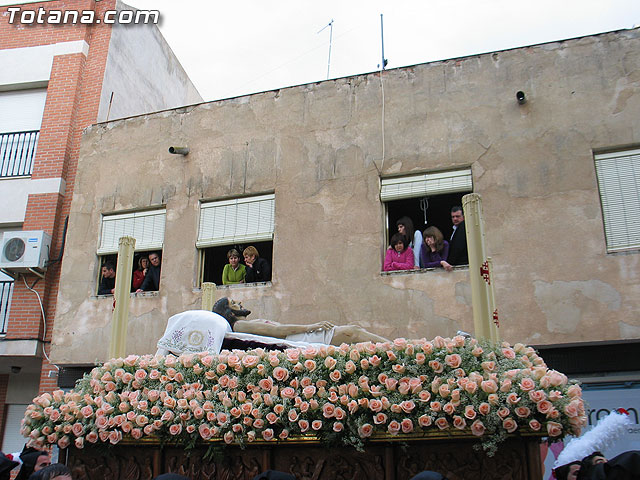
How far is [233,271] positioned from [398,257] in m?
2.85

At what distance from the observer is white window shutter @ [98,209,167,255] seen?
39.2ft

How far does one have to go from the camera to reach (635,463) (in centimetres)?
382

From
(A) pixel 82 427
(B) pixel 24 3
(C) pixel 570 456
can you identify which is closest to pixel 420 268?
(C) pixel 570 456

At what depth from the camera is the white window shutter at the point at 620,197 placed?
898 cm

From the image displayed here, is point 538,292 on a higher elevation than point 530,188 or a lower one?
lower

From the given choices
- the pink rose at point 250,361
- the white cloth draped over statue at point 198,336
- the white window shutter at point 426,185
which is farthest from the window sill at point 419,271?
the pink rose at point 250,361

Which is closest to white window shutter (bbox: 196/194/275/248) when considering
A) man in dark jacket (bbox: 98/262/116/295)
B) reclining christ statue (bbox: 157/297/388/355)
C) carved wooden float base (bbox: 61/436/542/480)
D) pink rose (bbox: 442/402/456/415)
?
man in dark jacket (bbox: 98/262/116/295)

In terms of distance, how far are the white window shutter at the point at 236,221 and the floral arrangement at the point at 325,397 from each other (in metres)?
5.82

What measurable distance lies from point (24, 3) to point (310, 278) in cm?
1014

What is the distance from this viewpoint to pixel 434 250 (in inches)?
387

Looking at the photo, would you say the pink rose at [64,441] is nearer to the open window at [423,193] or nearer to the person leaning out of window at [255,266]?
the person leaning out of window at [255,266]

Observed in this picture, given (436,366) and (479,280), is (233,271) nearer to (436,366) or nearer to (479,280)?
(479,280)

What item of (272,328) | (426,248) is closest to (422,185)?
(426,248)

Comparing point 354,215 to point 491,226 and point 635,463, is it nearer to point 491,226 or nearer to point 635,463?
point 491,226
